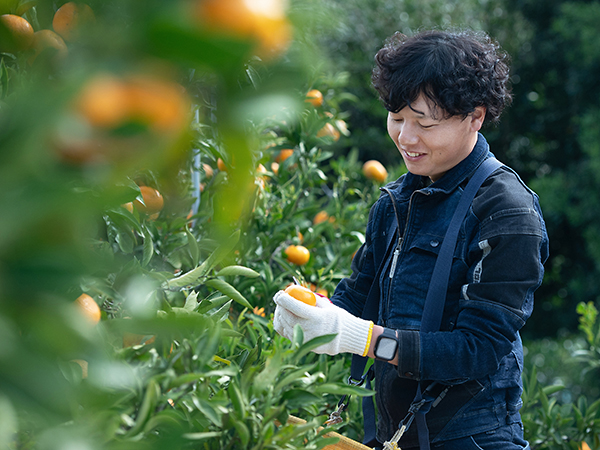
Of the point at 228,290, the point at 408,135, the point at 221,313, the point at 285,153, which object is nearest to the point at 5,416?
the point at 221,313

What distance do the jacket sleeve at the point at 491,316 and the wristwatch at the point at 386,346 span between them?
1 cm

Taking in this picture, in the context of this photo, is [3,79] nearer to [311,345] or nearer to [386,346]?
[311,345]

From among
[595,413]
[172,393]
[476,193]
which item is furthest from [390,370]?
[595,413]

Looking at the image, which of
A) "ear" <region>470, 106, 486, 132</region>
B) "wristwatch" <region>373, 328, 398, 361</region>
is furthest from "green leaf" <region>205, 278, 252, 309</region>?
"ear" <region>470, 106, 486, 132</region>

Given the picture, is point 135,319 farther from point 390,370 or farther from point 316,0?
point 390,370

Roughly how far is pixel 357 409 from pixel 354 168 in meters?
1.15

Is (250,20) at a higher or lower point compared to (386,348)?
higher

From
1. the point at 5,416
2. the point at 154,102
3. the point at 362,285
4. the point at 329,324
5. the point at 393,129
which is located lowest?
the point at 362,285

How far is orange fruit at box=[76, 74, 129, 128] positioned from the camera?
10.2 inches

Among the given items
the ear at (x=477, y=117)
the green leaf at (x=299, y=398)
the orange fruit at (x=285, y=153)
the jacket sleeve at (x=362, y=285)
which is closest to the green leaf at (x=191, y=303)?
the green leaf at (x=299, y=398)

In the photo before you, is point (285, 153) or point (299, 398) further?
point (285, 153)

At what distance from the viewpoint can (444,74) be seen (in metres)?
1.20

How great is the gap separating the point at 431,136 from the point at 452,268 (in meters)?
0.28

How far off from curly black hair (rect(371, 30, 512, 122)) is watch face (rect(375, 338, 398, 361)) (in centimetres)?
47
